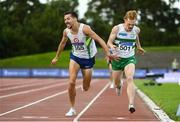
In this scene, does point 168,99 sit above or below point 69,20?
below

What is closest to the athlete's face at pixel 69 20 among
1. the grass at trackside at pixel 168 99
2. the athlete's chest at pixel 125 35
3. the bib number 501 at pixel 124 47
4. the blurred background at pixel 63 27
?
the athlete's chest at pixel 125 35

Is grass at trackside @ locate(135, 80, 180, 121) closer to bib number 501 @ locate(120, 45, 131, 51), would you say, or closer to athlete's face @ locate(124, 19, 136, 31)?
bib number 501 @ locate(120, 45, 131, 51)

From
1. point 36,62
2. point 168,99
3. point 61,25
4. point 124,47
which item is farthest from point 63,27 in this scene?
point 124,47

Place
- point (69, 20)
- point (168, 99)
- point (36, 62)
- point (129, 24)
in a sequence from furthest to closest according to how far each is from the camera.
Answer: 1. point (36, 62)
2. point (168, 99)
3. point (129, 24)
4. point (69, 20)

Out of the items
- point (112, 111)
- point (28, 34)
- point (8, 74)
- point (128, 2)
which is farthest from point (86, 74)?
point (128, 2)

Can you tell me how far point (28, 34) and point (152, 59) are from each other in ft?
82.4

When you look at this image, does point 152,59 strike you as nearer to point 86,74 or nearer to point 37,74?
point 37,74

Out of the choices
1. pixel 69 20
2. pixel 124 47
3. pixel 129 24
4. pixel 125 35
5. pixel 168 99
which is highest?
pixel 69 20

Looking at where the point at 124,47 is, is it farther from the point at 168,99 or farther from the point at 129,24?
the point at 168,99

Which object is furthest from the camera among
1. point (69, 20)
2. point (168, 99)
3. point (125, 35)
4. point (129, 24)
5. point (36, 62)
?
point (36, 62)

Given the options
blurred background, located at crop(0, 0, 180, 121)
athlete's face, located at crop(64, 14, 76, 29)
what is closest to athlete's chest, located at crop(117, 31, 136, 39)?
athlete's face, located at crop(64, 14, 76, 29)

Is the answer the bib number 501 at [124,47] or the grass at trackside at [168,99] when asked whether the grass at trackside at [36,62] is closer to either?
the grass at trackside at [168,99]

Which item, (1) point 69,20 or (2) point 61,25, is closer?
(1) point 69,20

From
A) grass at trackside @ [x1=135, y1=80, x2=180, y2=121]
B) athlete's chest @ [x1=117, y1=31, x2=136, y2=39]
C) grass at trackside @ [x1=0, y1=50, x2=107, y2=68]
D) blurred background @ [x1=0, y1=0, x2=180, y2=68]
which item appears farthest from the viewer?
blurred background @ [x1=0, y1=0, x2=180, y2=68]
